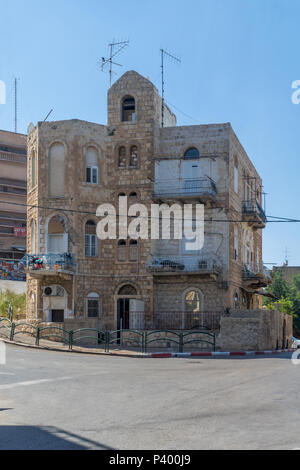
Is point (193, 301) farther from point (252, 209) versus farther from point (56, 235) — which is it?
point (252, 209)

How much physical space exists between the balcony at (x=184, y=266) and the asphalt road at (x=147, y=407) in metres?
13.9

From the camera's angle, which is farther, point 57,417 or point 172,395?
point 172,395

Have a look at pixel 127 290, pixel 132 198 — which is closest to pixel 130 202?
pixel 132 198

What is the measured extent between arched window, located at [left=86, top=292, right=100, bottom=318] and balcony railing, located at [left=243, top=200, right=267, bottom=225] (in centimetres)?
1123

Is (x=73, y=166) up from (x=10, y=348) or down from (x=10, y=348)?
up

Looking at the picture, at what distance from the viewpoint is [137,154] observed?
117 feet

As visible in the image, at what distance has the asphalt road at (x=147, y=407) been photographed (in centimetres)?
862

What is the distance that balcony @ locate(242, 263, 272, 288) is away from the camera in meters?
38.8

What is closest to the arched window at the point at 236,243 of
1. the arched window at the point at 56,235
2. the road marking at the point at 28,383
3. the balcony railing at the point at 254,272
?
the balcony railing at the point at 254,272

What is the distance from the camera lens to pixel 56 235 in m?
34.8

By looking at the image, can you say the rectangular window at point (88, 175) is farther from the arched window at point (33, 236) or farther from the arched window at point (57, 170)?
the arched window at point (33, 236)
